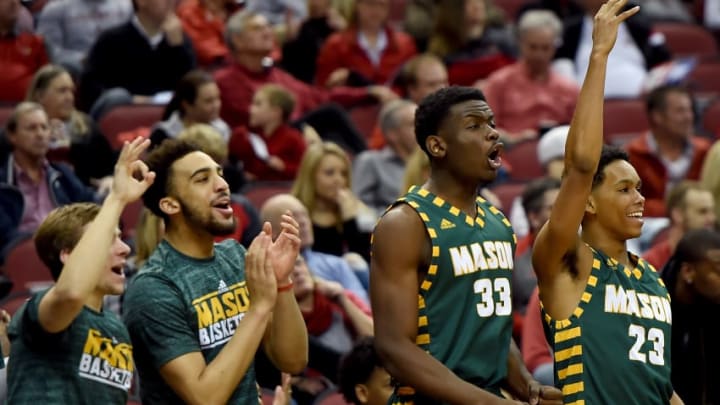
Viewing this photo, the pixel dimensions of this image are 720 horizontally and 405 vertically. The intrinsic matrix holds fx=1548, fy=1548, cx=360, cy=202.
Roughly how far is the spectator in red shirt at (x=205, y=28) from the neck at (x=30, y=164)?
275cm

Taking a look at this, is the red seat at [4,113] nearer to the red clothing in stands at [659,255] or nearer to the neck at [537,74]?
the neck at [537,74]

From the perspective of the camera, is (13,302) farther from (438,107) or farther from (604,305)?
(604,305)

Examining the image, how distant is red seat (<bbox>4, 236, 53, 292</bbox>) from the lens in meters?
7.74

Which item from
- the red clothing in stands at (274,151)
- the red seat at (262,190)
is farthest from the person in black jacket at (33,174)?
the red clothing in stands at (274,151)

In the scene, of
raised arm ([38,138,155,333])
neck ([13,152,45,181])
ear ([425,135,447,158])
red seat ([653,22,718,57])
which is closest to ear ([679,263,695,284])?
ear ([425,135,447,158])

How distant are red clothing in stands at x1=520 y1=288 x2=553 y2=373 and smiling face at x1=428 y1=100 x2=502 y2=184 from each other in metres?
2.17

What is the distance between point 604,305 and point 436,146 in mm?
769

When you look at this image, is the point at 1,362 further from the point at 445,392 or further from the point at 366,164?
the point at 366,164

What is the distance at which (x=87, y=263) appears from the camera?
465 cm

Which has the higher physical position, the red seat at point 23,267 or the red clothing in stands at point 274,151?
the red clothing in stands at point 274,151

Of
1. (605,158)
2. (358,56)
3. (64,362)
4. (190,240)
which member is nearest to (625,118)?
(358,56)

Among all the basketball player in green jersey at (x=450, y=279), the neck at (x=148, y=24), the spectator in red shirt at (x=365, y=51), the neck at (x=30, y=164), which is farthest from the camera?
the spectator in red shirt at (x=365, y=51)

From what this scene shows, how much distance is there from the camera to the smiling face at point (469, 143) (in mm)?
5066

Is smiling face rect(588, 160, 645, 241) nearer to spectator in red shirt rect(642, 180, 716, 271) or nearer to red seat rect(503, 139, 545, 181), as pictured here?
spectator in red shirt rect(642, 180, 716, 271)
